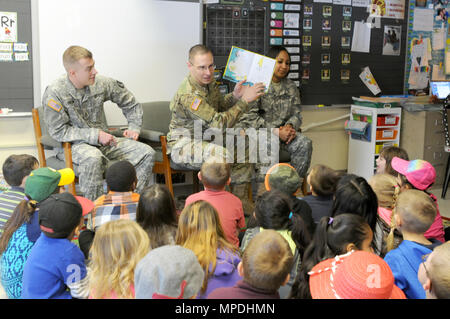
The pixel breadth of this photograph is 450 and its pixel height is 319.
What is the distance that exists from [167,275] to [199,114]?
2462 millimetres

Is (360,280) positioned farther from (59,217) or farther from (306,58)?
(306,58)

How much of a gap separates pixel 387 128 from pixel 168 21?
7.65ft

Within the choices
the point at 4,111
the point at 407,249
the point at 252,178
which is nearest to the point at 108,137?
the point at 4,111

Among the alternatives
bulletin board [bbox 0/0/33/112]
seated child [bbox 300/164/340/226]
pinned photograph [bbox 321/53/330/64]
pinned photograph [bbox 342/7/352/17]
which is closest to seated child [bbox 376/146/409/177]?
seated child [bbox 300/164/340/226]

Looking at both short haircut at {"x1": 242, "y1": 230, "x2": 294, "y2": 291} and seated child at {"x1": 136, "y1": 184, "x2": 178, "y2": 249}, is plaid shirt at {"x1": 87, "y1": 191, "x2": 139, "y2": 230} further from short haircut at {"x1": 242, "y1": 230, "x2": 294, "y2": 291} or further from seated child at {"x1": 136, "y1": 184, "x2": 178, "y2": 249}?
short haircut at {"x1": 242, "y1": 230, "x2": 294, "y2": 291}

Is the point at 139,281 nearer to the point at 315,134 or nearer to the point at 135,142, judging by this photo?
the point at 135,142

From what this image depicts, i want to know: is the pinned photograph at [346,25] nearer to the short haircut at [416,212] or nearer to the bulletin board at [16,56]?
the bulletin board at [16,56]

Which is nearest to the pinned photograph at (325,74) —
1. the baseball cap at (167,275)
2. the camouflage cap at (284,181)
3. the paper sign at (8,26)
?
the camouflage cap at (284,181)

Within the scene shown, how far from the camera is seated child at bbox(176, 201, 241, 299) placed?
86.1 inches

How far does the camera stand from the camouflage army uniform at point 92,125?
3.76 m

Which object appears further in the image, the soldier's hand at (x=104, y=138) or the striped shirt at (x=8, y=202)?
the soldier's hand at (x=104, y=138)

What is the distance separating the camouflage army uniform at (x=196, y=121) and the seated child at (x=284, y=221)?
1560 mm

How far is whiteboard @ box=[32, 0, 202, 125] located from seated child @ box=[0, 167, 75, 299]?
177 centimetres

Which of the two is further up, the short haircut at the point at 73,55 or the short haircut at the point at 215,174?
the short haircut at the point at 73,55
